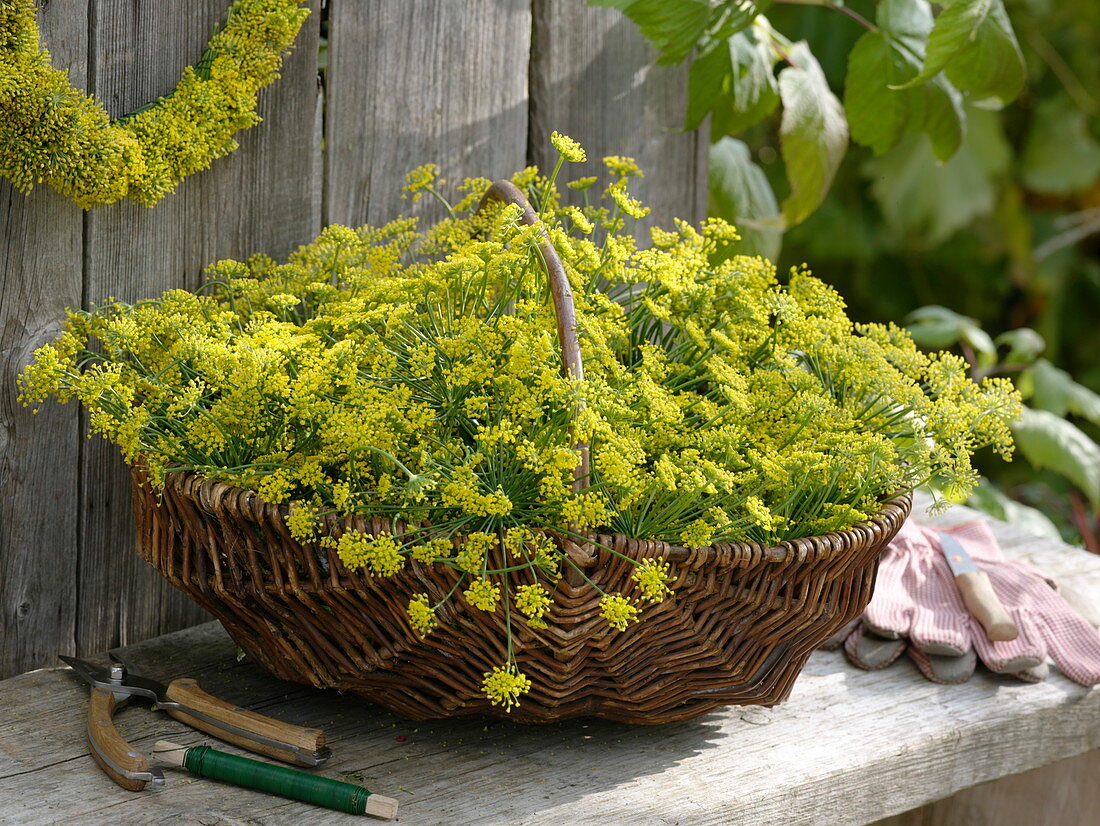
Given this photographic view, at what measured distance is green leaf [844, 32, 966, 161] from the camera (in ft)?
4.38

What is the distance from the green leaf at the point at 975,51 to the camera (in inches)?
48.3

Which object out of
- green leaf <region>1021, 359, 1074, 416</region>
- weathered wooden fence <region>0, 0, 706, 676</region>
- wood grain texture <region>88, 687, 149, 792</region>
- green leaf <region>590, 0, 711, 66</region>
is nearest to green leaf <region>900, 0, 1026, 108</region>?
green leaf <region>590, 0, 711, 66</region>

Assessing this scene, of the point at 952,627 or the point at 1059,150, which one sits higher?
the point at 1059,150

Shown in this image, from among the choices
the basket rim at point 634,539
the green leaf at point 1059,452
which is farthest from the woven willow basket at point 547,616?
the green leaf at point 1059,452

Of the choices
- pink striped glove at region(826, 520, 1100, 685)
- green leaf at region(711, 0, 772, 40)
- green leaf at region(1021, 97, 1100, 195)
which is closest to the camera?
pink striped glove at region(826, 520, 1100, 685)

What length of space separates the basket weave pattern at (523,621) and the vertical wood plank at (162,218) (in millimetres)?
165

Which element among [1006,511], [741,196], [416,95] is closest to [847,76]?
[741,196]

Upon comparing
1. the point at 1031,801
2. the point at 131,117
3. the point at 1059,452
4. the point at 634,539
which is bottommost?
the point at 1031,801

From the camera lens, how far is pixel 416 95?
1280mm

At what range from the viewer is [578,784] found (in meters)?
0.93

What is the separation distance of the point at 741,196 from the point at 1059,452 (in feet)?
1.93

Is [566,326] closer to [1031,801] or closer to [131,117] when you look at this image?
[131,117]

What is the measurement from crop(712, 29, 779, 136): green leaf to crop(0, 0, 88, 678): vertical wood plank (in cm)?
75

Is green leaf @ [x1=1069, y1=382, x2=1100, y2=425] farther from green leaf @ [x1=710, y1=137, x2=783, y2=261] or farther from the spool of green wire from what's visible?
the spool of green wire
